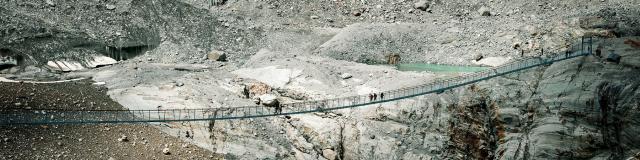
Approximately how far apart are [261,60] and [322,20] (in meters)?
14.3

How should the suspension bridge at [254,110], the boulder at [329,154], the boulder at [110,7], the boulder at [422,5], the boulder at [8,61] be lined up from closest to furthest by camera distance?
1. the suspension bridge at [254,110]
2. the boulder at [329,154]
3. the boulder at [8,61]
4. the boulder at [110,7]
5. the boulder at [422,5]

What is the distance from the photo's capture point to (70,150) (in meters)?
33.7

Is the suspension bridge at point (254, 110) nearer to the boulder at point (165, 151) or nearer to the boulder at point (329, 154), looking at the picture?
the boulder at point (329, 154)

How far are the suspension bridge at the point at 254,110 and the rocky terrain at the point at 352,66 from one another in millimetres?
599

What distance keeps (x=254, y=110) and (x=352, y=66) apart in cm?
999

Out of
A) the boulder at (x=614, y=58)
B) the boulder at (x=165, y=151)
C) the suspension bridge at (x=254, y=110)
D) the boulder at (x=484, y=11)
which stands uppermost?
the boulder at (x=484, y=11)

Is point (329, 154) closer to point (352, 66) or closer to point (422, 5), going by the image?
point (352, 66)

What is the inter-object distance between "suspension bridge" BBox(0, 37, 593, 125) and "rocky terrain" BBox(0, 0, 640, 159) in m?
0.60

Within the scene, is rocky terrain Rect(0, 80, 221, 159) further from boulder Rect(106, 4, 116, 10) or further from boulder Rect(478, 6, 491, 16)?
boulder Rect(478, 6, 491, 16)


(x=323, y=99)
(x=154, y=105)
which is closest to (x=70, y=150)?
(x=154, y=105)

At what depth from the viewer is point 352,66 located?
47.1m

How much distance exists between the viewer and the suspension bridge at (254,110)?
36.2m

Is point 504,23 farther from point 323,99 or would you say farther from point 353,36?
point 323,99

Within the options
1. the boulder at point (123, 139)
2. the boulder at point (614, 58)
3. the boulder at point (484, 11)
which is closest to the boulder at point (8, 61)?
the boulder at point (123, 139)
